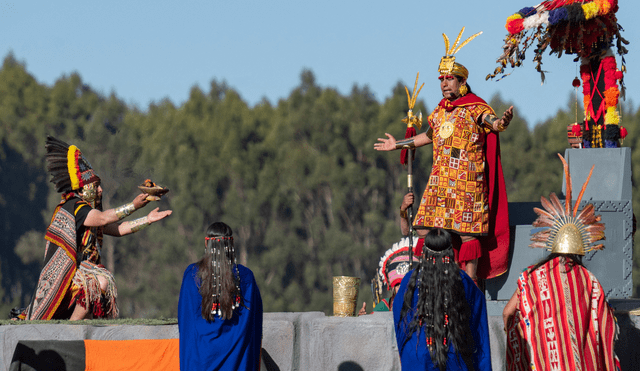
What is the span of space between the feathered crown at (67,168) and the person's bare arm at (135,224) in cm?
44

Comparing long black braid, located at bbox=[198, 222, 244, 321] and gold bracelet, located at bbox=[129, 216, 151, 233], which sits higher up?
gold bracelet, located at bbox=[129, 216, 151, 233]

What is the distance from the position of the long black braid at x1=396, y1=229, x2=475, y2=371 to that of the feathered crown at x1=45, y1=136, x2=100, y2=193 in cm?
359

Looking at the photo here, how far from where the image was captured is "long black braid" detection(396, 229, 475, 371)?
14.4 ft

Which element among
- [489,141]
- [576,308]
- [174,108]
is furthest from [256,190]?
[576,308]

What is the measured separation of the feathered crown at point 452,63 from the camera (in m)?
6.74

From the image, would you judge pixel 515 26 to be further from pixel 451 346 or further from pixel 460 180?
pixel 451 346

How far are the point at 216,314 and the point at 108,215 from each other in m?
2.09

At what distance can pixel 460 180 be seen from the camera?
6.67m

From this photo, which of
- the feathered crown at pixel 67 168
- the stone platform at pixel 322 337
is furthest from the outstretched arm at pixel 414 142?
the feathered crown at pixel 67 168

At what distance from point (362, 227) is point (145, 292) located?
879 cm

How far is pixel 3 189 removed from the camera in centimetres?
3431

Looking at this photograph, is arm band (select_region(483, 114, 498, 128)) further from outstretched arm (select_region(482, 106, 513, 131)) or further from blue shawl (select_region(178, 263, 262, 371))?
blue shawl (select_region(178, 263, 262, 371))

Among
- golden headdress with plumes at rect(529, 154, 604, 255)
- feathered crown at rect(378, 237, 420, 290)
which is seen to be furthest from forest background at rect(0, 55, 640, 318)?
golden headdress with plumes at rect(529, 154, 604, 255)

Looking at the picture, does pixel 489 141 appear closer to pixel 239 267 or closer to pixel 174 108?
pixel 239 267
